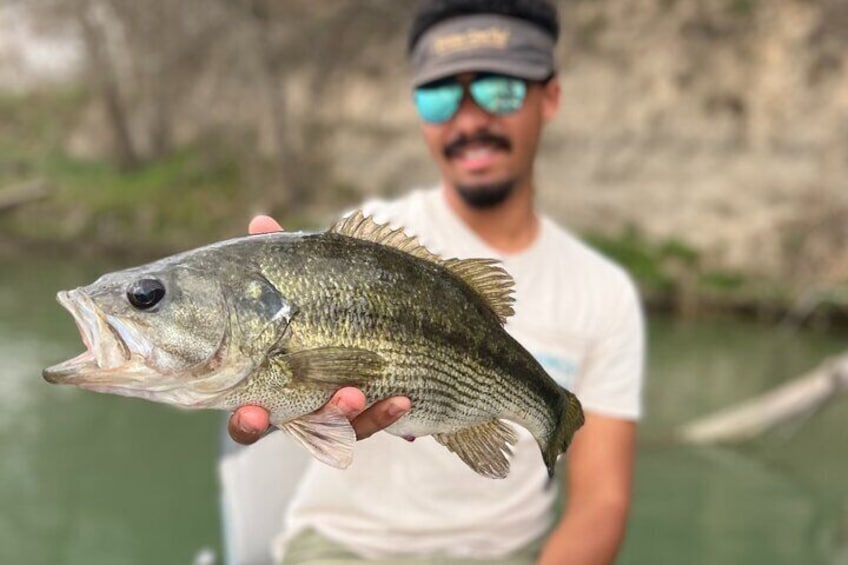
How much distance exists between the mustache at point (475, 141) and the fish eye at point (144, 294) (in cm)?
129

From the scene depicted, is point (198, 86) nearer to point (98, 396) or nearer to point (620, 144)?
point (620, 144)

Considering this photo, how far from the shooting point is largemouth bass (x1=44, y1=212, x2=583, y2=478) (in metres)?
1.34

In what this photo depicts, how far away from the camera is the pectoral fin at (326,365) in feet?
4.48

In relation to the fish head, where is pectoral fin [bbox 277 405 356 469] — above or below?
below

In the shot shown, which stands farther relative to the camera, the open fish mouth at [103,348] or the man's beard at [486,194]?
the man's beard at [486,194]

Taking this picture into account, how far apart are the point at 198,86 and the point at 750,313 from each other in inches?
483

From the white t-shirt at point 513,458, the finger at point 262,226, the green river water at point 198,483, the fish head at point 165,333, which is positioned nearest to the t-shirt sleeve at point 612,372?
the white t-shirt at point 513,458

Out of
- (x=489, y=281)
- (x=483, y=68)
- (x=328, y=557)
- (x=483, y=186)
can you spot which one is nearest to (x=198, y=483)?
(x=328, y=557)

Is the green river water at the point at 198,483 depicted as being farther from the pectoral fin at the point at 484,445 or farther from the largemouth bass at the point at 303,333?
the largemouth bass at the point at 303,333

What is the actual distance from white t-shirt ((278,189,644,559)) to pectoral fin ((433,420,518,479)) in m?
0.75

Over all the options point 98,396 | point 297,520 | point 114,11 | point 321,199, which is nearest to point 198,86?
point 114,11

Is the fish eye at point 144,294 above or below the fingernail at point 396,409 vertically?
above

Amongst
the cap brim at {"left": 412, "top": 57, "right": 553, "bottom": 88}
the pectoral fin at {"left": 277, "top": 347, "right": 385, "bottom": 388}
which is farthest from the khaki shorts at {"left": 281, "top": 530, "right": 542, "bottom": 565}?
the cap brim at {"left": 412, "top": 57, "right": 553, "bottom": 88}

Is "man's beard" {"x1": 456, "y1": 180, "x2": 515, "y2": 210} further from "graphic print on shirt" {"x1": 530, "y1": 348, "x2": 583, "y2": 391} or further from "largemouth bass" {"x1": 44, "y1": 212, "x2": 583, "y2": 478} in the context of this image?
"largemouth bass" {"x1": 44, "y1": 212, "x2": 583, "y2": 478}
